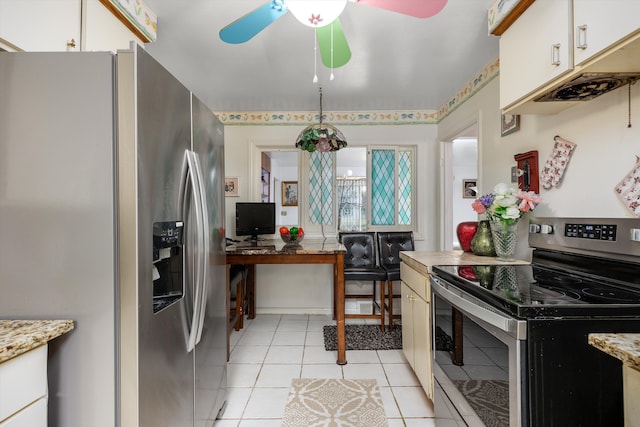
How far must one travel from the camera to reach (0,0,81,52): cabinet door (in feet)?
3.29

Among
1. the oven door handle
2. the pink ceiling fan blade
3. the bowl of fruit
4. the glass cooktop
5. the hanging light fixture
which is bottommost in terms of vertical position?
the oven door handle

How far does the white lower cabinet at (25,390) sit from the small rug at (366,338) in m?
2.11

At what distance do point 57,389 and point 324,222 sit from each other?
2918 millimetres

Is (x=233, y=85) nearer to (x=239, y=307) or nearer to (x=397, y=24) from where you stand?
(x=397, y=24)

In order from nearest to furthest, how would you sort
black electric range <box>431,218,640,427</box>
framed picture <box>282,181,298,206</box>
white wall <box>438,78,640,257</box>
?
black electric range <box>431,218,640,427</box> → white wall <box>438,78,640,257</box> → framed picture <box>282,181,298,206</box>

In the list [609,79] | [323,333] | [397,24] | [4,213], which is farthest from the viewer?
[323,333]

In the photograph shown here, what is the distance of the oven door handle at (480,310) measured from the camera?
90 centimetres

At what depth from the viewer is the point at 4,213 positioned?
92 cm

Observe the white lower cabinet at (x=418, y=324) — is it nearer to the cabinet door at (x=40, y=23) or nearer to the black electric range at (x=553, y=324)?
the black electric range at (x=553, y=324)

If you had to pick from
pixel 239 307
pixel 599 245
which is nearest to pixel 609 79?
pixel 599 245

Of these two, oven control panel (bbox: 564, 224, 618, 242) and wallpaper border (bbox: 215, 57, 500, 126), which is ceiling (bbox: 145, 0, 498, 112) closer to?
wallpaper border (bbox: 215, 57, 500, 126)

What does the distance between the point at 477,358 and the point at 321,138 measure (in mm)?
1802

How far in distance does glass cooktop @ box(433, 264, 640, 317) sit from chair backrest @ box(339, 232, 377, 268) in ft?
5.97

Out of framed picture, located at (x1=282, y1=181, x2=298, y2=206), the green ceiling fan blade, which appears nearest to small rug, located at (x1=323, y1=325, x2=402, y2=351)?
the green ceiling fan blade
